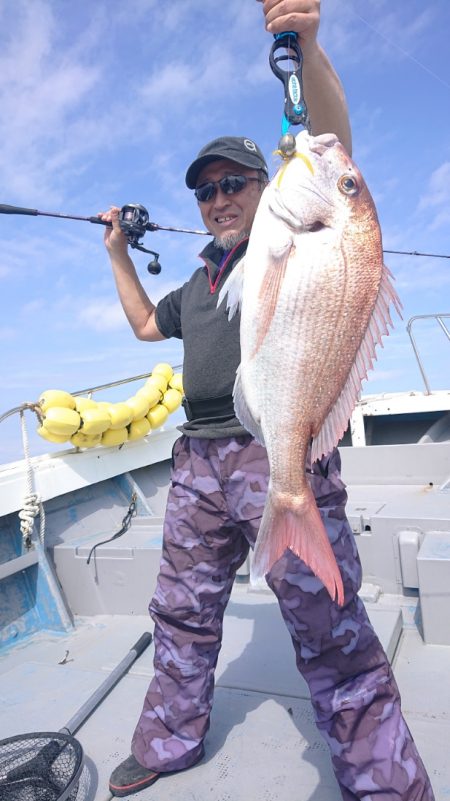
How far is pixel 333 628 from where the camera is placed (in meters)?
2.02

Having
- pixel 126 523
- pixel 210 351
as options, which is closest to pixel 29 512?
pixel 126 523

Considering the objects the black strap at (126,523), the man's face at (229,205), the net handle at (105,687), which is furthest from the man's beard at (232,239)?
the black strap at (126,523)

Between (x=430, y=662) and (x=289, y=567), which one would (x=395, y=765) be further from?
(x=430, y=662)

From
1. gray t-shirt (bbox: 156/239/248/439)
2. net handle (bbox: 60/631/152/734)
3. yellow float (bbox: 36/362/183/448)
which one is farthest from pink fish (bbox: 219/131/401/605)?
yellow float (bbox: 36/362/183/448)

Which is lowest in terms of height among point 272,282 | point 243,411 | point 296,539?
point 296,539

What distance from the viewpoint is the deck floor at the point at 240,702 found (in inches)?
92.4

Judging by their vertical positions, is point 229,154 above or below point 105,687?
above

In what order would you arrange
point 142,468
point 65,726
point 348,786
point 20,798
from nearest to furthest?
point 348,786, point 20,798, point 65,726, point 142,468

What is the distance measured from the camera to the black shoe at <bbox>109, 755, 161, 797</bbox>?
235 cm

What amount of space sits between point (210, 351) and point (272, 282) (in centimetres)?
61

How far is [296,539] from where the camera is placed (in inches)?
70.9

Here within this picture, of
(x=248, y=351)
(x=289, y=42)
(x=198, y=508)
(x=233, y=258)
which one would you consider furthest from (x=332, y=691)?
(x=289, y=42)

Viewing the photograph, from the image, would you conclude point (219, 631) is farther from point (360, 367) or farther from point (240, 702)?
point (360, 367)

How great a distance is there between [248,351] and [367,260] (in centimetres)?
46
